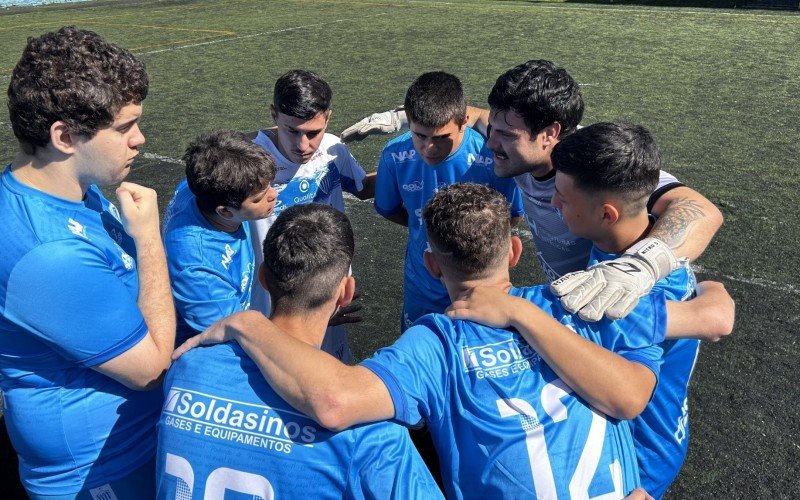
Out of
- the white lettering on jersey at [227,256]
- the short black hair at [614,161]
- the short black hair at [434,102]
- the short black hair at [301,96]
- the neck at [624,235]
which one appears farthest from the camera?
the short black hair at [301,96]

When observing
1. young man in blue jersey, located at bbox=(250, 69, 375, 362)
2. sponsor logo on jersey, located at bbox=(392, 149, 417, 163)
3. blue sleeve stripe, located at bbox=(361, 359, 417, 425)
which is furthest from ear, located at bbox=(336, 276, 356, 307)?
sponsor logo on jersey, located at bbox=(392, 149, 417, 163)

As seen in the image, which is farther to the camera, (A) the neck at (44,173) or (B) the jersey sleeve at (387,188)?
(B) the jersey sleeve at (387,188)

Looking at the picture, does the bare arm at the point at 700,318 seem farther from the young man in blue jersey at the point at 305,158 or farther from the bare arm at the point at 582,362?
the young man in blue jersey at the point at 305,158

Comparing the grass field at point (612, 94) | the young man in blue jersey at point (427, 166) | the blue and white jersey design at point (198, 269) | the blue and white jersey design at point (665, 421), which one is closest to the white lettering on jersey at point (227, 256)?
the blue and white jersey design at point (198, 269)

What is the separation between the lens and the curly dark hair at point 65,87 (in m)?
2.15

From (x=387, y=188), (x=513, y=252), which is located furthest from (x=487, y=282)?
(x=387, y=188)

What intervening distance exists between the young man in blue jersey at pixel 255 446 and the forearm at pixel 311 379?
2.4 inches

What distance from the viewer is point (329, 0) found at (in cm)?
2306

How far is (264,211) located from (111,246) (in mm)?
882

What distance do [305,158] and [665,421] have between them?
251cm

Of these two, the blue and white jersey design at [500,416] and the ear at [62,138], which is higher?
the ear at [62,138]

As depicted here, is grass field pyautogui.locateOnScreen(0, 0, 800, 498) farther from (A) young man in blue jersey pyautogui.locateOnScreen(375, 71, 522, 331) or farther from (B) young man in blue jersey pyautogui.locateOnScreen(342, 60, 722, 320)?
(B) young man in blue jersey pyautogui.locateOnScreen(342, 60, 722, 320)

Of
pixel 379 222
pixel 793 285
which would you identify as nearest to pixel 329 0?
pixel 379 222

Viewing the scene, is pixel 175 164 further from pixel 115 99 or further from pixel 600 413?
pixel 600 413
